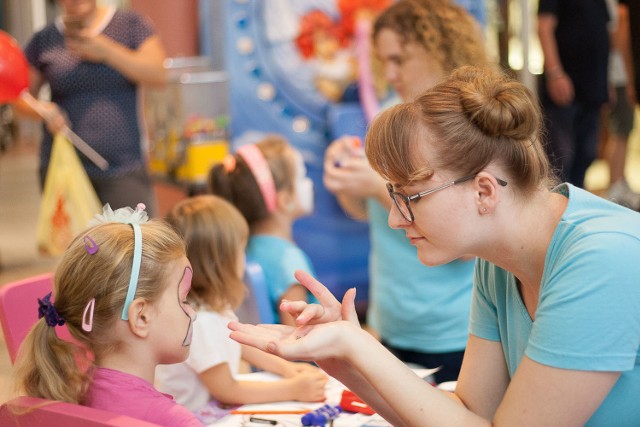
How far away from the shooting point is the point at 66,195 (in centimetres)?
362

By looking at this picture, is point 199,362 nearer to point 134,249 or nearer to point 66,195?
point 134,249

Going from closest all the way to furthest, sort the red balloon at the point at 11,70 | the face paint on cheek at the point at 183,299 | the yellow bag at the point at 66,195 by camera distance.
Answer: the face paint on cheek at the point at 183,299
the red balloon at the point at 11,70
the yellow bag at the point at 66,195

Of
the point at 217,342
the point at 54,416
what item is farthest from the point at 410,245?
the point at 54,416

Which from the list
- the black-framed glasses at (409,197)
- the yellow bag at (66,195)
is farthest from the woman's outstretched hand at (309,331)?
the yellow bag at (66,195)

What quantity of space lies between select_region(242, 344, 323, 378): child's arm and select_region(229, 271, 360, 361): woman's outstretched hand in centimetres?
63

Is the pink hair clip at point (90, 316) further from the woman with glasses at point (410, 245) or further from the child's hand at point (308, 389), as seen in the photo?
the woman with glasses at point (410, 245)

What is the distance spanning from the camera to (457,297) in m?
2.74

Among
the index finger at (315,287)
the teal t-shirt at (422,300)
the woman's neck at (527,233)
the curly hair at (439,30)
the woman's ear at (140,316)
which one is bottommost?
the teal t-shirt at (422,300)

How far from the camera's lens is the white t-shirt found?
2.15 meters

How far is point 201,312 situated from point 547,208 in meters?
0.96

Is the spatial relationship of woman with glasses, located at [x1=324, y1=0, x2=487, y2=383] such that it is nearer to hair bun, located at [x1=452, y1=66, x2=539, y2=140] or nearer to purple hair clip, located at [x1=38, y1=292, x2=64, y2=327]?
hair bun, located at [x1=452, y1=66, x2=539, y2=140]

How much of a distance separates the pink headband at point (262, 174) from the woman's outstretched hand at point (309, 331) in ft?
4.71

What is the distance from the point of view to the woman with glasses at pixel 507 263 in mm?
1436

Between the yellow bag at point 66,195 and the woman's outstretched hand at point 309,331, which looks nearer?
the woman's outstretched hand at point 309,331
